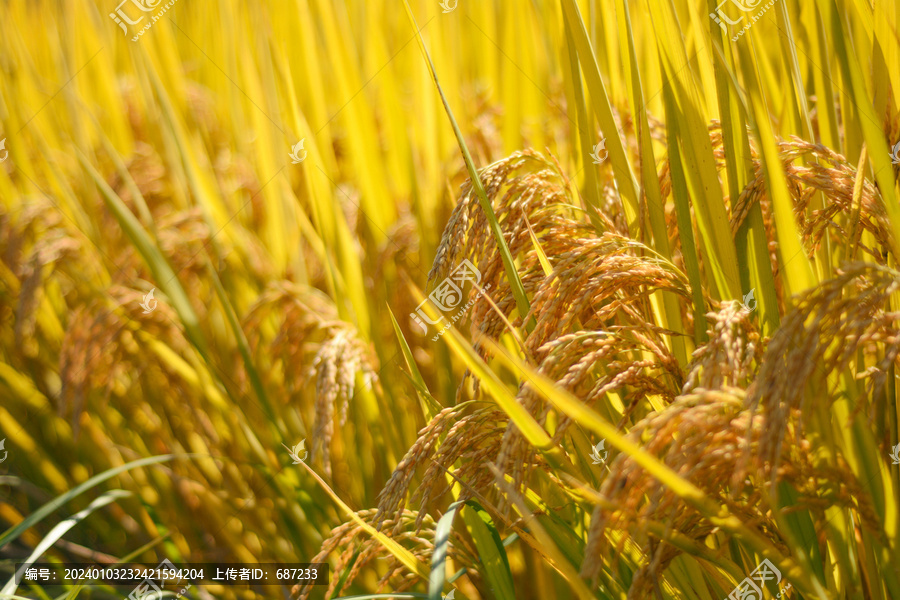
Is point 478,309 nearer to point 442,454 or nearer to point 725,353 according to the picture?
point 442,454

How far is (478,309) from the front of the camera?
2.96 feet

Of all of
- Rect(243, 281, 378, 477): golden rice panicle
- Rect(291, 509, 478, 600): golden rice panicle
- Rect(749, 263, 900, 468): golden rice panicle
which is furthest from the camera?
Rect(243, 281, 378, 477): golden rice panicle

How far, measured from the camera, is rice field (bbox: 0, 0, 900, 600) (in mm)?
698

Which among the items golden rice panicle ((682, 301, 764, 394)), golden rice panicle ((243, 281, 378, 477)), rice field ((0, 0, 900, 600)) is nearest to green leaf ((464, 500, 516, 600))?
rice field ((0, 0, 900, 600))

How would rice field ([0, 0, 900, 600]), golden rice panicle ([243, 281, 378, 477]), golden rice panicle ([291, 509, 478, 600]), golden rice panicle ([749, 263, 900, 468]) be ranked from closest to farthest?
1. golden rice panicle ([749, 263, 900, 468])
2. rice field ([0, 0, 900, 600])
3. golden rice panicle ([291, 509, 478, 600])
4. golden rice panicle ([243, 281, 378, 477])

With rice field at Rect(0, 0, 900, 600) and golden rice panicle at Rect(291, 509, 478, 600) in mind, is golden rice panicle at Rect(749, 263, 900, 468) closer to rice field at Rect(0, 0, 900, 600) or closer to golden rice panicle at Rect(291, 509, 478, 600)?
A: rice field at Rect(0, 0, 900, 600)

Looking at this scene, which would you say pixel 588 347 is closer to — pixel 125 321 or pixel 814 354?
pixel 814 354

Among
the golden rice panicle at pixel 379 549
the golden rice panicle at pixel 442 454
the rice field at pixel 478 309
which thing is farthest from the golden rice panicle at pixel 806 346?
the golden rice panicle at pixel 379 549

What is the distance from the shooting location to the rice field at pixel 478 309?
2.29 feet

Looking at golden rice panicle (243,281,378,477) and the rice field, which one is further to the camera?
golden rice panicle (243,281,378,477)

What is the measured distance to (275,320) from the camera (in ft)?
6.05

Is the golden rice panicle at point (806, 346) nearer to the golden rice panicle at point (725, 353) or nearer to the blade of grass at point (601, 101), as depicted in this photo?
the golden rice panicle at point (725, 353)

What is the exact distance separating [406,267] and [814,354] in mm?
1214

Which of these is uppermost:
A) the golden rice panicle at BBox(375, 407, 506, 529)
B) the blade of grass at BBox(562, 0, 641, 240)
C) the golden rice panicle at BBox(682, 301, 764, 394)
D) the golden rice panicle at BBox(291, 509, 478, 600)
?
the blade of grass at BBox(562, 0, 641, 240)
